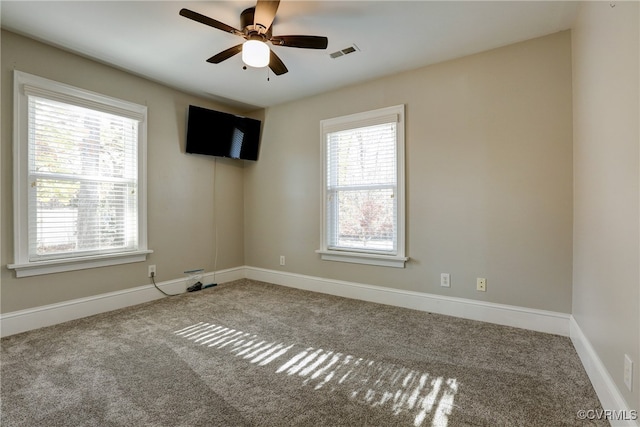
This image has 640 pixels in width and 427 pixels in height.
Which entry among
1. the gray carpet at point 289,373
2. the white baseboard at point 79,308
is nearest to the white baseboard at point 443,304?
the gray carpet at point 289,373

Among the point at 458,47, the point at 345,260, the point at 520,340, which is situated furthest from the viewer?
the point at 345,260

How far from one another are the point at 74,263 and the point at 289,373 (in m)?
2.40

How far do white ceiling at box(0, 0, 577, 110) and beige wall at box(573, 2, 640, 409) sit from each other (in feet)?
1.85

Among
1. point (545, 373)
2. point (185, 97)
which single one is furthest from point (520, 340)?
→ point (185, 97)

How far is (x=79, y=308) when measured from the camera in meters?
2.93

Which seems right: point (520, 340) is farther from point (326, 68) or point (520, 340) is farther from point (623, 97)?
point (326, 68)

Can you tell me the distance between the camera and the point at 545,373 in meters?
1.92

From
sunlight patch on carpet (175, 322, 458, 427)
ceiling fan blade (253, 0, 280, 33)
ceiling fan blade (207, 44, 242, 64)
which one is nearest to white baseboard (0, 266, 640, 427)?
sunlight patch on carpet (175, 322, 458, 427)

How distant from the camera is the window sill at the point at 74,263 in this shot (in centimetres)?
260

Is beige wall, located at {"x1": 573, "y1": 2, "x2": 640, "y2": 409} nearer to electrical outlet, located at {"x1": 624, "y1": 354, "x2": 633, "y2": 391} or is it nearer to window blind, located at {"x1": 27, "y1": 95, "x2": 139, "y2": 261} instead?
electrical outlet, located at {"x1": 624, "y1": 354, "x2": 633, "y2": 391}

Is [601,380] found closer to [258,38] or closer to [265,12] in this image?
[265,12]

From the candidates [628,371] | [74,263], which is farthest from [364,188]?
[74,263]

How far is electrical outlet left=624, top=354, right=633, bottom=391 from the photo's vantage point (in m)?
1.29

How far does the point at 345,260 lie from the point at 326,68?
7.05 feet
